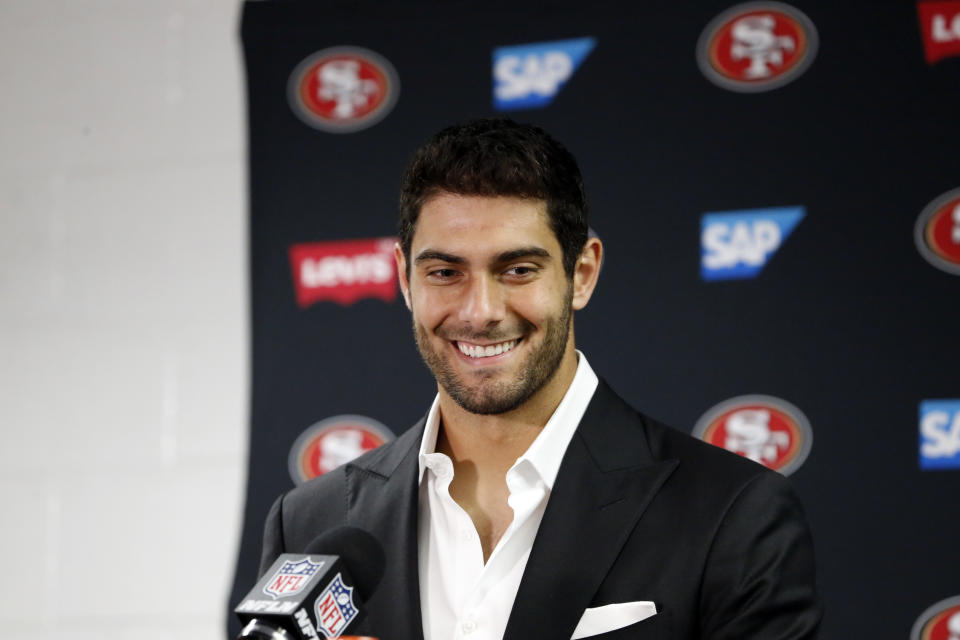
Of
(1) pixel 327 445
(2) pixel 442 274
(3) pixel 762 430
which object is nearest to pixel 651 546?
(2) pixel 442 274

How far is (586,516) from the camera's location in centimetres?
139

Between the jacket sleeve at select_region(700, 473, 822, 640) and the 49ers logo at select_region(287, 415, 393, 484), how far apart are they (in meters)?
1.02

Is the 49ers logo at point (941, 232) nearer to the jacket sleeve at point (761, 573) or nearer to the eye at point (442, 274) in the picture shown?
the jacket sleeve at point (761, 573)

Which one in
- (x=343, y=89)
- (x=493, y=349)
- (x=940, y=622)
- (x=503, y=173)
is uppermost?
(x=343, y=89)

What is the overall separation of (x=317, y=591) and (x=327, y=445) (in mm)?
1221

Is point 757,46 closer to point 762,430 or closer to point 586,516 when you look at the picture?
point 762,430

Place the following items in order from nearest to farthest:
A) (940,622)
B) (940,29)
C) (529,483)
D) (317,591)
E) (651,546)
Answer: (317,591), (651,546), (529,483), (940,622), (940,29)

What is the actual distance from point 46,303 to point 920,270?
1741 mm

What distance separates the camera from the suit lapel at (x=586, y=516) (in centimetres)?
132

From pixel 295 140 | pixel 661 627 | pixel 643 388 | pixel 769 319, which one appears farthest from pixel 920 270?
pixel 295 140

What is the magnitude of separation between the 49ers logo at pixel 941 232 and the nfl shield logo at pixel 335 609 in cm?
132

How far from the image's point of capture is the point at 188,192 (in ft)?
7.90

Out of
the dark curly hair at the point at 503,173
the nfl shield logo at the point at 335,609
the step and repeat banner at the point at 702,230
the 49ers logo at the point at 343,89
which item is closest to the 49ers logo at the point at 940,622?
the step and repeat banner at the point at 702,230

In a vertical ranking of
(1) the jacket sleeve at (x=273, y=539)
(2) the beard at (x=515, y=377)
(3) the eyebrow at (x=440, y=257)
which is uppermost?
(3) the eyebrow at (x=440, y=257)
